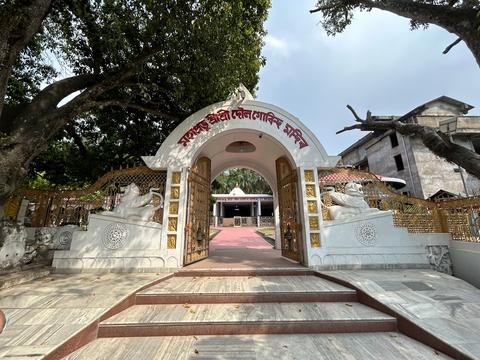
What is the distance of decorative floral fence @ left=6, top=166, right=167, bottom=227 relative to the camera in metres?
5.84

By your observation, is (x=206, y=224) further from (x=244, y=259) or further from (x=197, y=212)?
(x=244, y=259)

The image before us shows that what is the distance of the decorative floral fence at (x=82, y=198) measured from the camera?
5844mm

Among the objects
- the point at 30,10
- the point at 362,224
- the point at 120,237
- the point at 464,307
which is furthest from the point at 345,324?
the point at 30,10

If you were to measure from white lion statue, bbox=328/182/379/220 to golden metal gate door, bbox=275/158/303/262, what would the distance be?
0.95 m

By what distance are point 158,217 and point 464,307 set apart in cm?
601

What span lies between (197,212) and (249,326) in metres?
3.88

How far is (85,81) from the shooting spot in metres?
5.69

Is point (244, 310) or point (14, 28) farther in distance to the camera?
point (14, 28)

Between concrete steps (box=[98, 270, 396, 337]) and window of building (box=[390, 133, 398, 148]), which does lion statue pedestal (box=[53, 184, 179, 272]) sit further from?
window of building (box=[390, 133, 398, 148])

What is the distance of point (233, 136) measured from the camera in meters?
6.77

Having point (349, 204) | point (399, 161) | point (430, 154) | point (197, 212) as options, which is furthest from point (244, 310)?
point (399, 161)

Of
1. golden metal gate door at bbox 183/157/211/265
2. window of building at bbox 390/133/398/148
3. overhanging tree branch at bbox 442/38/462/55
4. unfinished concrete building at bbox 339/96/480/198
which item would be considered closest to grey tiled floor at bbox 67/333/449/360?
golden metal gate door at bbox 183/157/211/265

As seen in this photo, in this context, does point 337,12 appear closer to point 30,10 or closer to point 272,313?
point 30,10

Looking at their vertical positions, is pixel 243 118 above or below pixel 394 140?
below
